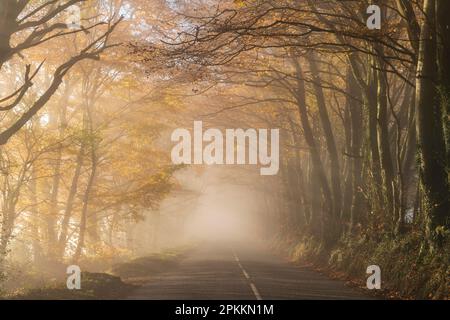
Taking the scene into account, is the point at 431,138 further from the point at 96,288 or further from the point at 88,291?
the point at 96,288

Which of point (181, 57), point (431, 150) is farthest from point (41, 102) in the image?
point (431, 150)

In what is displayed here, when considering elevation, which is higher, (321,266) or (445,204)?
(445,204)

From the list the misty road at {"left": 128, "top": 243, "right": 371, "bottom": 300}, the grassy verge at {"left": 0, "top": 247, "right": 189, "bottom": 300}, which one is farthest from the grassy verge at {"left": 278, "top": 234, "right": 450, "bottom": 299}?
the grassy verge at {"left": 0, "top": 247, "right": 189, "bottom": 300}

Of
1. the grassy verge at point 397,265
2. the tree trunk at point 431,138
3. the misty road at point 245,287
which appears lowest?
the misty road at point 245,287

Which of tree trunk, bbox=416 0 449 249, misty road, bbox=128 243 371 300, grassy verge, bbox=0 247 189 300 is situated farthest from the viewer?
misty road, bbox=128 243 371 300

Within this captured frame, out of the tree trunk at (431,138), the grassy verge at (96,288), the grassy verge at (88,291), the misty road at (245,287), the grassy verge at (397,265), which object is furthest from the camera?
the misty road at (245,287)

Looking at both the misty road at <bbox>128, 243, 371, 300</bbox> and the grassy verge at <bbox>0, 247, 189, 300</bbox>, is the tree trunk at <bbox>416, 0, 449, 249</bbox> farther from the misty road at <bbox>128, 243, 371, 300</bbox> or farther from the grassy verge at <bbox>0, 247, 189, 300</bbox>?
the grassy verge at <bbox>0, 247, 189, 300</bbox>

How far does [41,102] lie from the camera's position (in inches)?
328

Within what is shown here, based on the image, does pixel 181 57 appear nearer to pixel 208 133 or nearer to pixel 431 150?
pixel 431 150

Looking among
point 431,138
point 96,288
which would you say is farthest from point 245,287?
point 431,138

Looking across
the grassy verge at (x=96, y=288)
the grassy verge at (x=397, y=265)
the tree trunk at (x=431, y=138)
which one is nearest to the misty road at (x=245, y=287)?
the grassy verge at (x=96, y=288)

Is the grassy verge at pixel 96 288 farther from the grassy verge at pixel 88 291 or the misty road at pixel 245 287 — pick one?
the misty road at pixel 245 287
